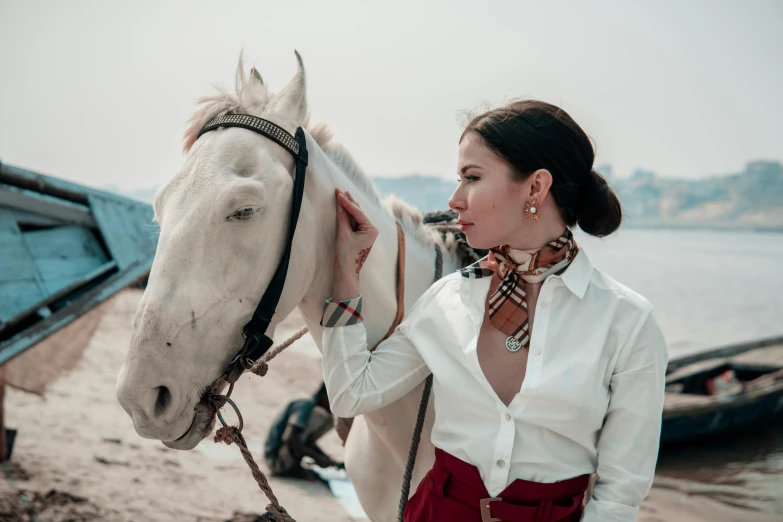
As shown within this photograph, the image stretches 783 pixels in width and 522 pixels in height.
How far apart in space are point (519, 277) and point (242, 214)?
2.21 feet

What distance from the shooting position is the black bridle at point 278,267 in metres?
1.36

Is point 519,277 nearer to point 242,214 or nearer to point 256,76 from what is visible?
point 242,214

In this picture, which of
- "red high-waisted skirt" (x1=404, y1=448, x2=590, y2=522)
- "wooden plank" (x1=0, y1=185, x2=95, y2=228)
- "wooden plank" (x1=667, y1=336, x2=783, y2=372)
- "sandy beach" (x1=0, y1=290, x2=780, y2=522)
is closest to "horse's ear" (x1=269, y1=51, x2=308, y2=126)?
"red high-waisted skirt" (x1=404, y1=448, x2=590, y2=522)

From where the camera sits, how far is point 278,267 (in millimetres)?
1414

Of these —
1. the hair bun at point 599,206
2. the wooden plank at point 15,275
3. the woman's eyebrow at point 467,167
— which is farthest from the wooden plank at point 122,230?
the hair bun at point 599,206

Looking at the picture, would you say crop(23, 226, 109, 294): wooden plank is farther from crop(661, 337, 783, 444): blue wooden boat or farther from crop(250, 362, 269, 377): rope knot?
crop(661, 337, 783, 444): blue wooden boat

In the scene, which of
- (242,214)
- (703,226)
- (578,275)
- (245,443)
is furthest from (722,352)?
(703,226)

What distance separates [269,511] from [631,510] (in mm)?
908

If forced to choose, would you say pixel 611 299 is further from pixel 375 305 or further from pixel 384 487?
pixel 384 487

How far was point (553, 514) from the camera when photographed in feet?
4.06

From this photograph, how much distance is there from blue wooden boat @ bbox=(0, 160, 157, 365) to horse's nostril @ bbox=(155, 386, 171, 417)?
197cm

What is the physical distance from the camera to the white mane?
1.53 m

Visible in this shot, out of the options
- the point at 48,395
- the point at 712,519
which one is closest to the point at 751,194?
the point at 712,519

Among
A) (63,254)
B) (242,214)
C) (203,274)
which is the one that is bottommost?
(63,254)
